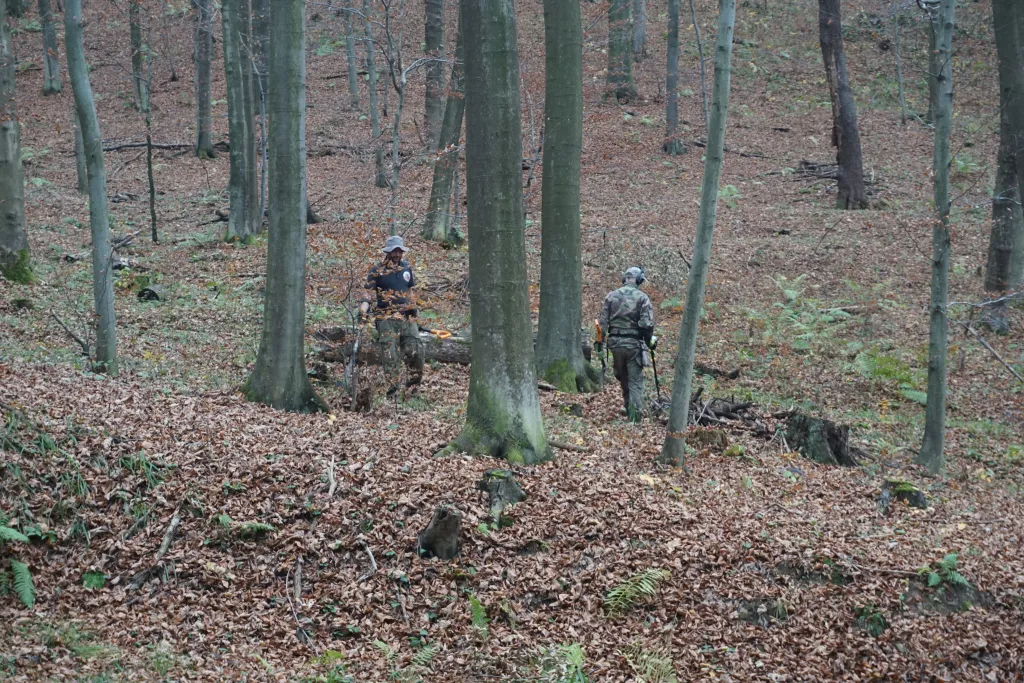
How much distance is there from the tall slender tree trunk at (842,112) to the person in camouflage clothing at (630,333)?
517 inches

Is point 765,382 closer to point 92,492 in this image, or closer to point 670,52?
point 92,492

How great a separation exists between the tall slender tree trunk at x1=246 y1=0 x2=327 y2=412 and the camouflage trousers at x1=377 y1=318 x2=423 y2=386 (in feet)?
4.09

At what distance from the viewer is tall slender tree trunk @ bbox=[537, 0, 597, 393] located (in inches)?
460

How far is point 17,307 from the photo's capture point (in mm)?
12688

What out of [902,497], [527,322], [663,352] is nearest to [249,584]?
[527,322]

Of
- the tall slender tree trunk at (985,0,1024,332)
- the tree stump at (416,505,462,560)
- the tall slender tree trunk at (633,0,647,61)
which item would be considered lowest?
the tree stump at (416,505,462,560)

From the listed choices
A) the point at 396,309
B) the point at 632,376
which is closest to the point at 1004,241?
the point at 632,376

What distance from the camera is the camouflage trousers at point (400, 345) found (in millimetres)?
10516

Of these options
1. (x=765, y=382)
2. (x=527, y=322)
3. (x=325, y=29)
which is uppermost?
(x=325, y=29)

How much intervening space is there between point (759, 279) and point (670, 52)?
11.6 meters

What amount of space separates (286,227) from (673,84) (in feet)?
66.2

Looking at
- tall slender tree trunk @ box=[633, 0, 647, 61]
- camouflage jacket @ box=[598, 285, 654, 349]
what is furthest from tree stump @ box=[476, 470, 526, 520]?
tall slender tree trunk @ box=[633, 0, 647, 61]

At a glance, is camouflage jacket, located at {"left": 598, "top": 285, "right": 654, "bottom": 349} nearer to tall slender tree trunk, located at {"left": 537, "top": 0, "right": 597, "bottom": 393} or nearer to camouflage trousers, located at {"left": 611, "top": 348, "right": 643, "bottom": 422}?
camouflage trousers, located at {"left": 611, "top": 348, "right": 643, "bottom": 422}

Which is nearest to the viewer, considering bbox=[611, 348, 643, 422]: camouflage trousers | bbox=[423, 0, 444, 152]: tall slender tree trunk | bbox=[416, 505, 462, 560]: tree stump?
bbox=[416, 505, 462, 560]: tree stump
